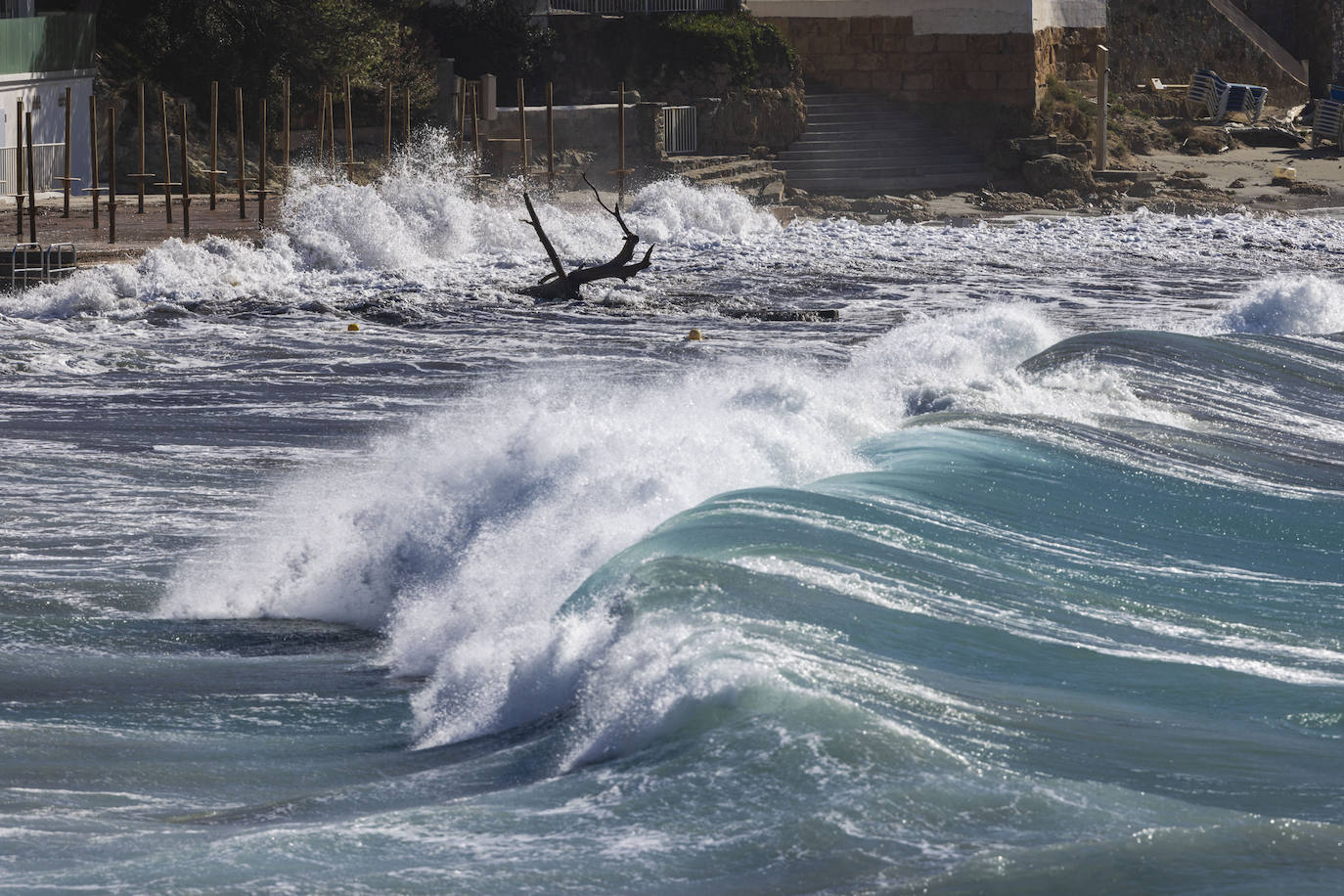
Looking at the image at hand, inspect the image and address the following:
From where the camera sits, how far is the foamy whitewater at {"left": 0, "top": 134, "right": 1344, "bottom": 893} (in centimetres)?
534

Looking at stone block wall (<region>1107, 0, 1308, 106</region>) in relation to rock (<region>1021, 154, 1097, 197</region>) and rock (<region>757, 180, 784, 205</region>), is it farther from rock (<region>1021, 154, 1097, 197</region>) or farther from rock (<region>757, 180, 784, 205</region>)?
rock (<region>757, 180, 784, 205</region>)

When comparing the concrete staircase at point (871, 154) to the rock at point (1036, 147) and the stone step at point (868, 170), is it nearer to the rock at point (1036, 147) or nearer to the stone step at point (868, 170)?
the stone step at point (868, 170)

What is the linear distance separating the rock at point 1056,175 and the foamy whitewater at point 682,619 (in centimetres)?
1815

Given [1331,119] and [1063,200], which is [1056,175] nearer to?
[1063,200]

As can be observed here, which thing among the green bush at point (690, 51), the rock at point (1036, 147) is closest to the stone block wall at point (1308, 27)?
the rock at point (1036, 147)

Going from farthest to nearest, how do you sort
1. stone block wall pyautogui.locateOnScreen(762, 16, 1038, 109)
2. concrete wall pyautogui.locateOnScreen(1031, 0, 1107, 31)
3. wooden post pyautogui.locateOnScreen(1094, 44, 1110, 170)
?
1. concrete wall pyautogui.locateOnScreen(1031, 0, 1107, 31)
2. stone block wall pyautogui.locateOnScreen(762, 16, 1038, 109)
3. wooden post pyautogui.locateOnScreen(1094, 44, 1110, 170)

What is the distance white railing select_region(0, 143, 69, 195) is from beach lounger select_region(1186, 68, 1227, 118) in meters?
25.9

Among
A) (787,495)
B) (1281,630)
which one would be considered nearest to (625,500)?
(787,495)

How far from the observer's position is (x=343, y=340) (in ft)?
59.2

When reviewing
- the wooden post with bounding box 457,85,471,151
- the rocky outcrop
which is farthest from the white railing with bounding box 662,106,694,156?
the wooden post with bounding box 457,85,471,151

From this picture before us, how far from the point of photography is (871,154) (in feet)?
116

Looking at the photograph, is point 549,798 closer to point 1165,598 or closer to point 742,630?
point 742,630

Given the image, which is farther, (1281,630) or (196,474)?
(196,474)

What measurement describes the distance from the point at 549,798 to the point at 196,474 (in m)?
6.33
